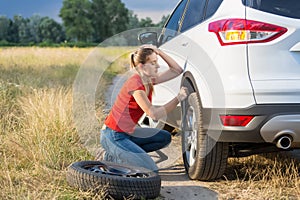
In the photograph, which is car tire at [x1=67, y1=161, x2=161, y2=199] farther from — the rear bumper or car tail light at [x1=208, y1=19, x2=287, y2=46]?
car tail light at [x1=208, y1=19, x2=287, y2=46]

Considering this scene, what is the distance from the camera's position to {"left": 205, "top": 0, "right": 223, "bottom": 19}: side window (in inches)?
152

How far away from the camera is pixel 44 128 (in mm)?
4984

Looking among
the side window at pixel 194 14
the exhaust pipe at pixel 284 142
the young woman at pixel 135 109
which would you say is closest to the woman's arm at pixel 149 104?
the young woman at pixel 135 109

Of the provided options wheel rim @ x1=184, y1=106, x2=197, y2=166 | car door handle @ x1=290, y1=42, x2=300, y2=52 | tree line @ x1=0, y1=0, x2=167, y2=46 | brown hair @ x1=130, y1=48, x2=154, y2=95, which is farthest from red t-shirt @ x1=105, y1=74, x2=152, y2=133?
tree line @ x1=0, y1=0, x2=167, y2=46

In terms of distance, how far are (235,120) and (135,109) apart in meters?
1.10

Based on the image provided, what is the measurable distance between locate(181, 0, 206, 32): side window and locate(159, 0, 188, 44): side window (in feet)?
0.95

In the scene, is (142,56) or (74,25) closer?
(142,56)

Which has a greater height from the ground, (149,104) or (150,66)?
(150,66)

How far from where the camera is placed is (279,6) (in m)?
3.46

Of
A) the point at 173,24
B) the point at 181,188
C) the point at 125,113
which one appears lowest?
the point at 181,188

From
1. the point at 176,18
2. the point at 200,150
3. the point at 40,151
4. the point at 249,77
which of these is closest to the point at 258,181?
the point at 200,150

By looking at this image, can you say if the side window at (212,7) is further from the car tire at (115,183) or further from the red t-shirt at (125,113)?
the car tire at (115,183)

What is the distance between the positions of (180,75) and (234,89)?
43.7 inches

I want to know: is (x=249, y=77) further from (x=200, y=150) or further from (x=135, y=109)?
(x=135, y=109)
